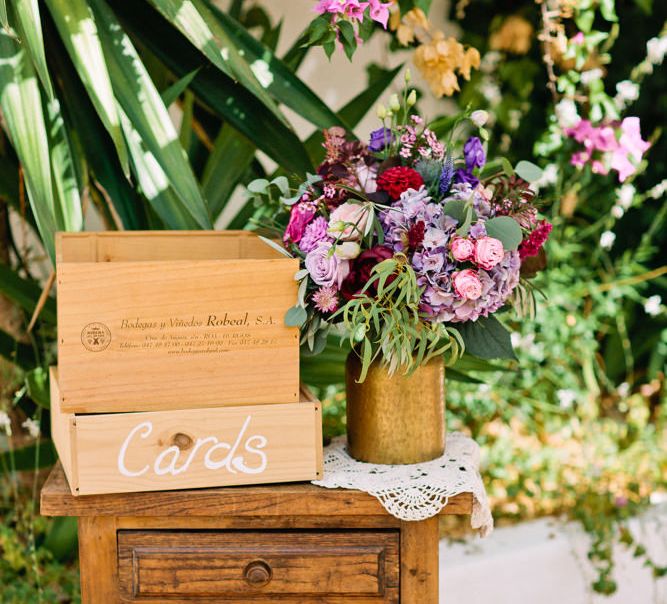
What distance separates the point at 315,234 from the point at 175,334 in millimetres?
226

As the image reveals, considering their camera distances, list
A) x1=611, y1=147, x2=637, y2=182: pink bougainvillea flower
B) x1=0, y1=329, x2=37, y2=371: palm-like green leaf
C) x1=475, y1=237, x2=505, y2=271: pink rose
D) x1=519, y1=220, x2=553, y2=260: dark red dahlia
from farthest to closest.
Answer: x1=611, y1=147, x2=637, y2=182: pink bougainvillea flower, x1=0, y1=329, x2=37, y2=371: palm-like green leaf, x1=519, y1=220, x2=553, y2=260: dark red dahlia, x1=475, y1=237, x2=505, y2=271: pink rose

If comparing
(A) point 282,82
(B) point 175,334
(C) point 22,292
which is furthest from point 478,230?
(C) point 22,292

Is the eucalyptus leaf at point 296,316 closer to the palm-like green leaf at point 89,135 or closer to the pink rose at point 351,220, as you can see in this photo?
the pink rose at point 351,220

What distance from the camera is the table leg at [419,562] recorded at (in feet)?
3.73

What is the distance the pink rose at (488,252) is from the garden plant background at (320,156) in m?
0.24

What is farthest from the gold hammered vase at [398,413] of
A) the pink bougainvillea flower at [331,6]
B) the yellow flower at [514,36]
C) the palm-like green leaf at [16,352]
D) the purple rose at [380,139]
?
the yellow flower at [514,36]

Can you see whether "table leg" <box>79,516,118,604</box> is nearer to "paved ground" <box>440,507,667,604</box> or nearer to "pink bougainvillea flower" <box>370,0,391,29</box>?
"pink bougainvillea flower" <box>370,0,391,29</box>

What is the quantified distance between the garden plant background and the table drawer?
1.17 feet

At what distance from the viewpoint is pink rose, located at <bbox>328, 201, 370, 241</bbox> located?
1075mm

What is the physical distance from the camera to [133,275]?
104 centimetres

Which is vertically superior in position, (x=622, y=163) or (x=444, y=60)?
(x=444, y=60)

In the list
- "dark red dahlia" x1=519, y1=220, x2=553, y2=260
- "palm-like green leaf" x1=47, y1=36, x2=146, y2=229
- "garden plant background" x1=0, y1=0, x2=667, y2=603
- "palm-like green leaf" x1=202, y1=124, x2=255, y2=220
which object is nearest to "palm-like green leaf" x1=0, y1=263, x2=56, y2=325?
"garden plant background" x1=0, y1=0, x2=667, y2=603

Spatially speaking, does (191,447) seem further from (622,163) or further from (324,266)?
(622,163)

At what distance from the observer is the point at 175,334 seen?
1.07 metres
